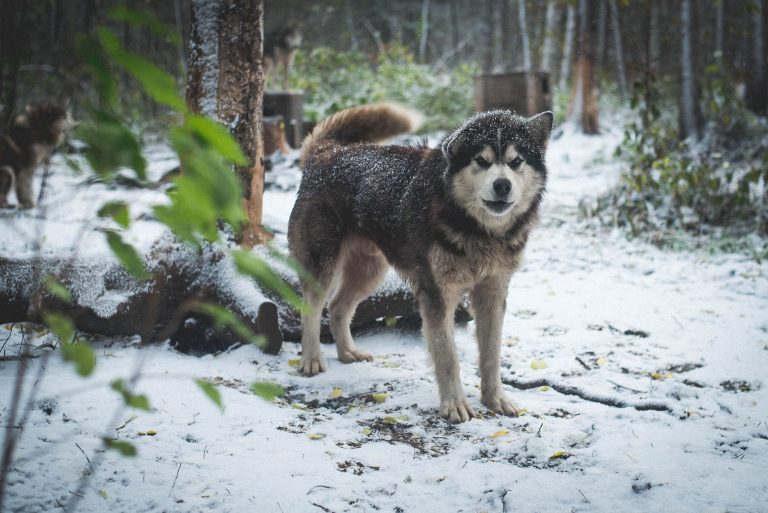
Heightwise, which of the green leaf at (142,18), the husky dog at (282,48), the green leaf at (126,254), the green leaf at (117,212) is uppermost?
the husky dog at (282,48)

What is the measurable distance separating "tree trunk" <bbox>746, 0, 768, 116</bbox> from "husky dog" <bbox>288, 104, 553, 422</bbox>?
9.55 m

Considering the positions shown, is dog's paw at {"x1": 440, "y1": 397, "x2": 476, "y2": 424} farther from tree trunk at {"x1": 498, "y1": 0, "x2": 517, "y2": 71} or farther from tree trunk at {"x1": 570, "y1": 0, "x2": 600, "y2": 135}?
tree trunk at {"x1": 498, "y1": 0, "x2": 517, "y2": 71}

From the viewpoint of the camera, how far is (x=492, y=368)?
3.43 m

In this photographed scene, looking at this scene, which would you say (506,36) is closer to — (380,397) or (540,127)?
(540,127)

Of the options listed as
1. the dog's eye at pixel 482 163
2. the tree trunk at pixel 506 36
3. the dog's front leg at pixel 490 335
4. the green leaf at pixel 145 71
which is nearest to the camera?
the green leaf at pixel 145 71

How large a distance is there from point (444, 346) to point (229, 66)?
246 cm

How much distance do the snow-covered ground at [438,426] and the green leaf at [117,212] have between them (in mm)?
362

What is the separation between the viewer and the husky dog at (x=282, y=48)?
12391mm

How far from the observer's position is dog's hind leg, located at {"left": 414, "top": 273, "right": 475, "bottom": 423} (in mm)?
3264

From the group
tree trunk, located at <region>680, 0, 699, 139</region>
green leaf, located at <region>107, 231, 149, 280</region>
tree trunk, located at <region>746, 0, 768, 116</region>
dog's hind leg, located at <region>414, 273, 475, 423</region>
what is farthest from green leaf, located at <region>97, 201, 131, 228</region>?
tree trunk, located at <region>746, 0, 768, 116</region>

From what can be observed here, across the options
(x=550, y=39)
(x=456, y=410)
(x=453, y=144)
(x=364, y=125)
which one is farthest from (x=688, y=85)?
(x=456, y=410)

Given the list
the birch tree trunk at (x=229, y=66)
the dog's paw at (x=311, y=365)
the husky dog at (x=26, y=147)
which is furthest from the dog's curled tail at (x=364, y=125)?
the husky dog at (x=26, y=147)

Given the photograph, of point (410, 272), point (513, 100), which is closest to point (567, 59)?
point (513, 100)

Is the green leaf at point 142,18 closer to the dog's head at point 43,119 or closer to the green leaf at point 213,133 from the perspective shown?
the green leaf at point 213,133
